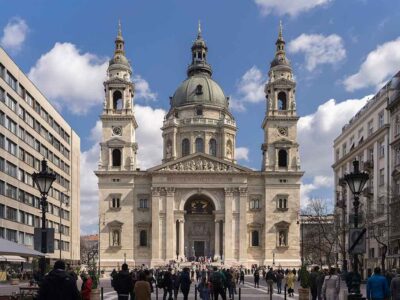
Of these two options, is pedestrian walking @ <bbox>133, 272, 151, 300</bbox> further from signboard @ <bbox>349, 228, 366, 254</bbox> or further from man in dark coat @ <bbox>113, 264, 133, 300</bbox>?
signboard @ <bbox>349, 228, 366, 254</bbox>

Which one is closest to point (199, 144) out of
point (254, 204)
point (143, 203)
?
point (254, 204)

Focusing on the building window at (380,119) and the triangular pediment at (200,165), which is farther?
the triangular pediment at (200,165)

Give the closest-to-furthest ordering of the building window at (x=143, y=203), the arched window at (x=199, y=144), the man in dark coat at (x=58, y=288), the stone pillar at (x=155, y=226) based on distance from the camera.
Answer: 1. the man in dark coat at (x=58, y=288)
2. the stone pillar at (x=155, y=226)
3. the building window at (x=143, y=203)
4. the arched window at (x=199, y=144)

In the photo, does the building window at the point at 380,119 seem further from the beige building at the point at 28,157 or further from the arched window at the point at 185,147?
the arched window at the point at 185,147

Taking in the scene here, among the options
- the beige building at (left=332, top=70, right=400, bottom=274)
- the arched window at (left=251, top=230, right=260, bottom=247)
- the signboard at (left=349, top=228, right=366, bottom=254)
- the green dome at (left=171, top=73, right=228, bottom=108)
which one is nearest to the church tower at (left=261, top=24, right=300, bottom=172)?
the arched window at (left=251, top=230, right=260, bottom=247)

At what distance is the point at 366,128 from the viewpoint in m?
67.8

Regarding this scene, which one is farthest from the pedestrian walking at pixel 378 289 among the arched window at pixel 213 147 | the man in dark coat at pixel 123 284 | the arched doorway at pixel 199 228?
the arched window at pixel 213 147

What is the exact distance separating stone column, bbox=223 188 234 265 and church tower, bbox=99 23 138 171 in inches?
551

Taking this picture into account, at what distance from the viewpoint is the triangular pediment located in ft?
299

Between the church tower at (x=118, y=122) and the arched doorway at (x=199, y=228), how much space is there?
1092cm

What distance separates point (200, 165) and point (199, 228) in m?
10.5

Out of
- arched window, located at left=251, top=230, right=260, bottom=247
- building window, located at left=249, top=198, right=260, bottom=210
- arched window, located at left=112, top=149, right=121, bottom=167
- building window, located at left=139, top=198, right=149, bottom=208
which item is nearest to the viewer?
arched window, located at left=251, top=230, right=260, bottom=247

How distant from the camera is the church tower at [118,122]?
92.4 metres

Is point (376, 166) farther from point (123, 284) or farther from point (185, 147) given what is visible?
point (123, 284)
